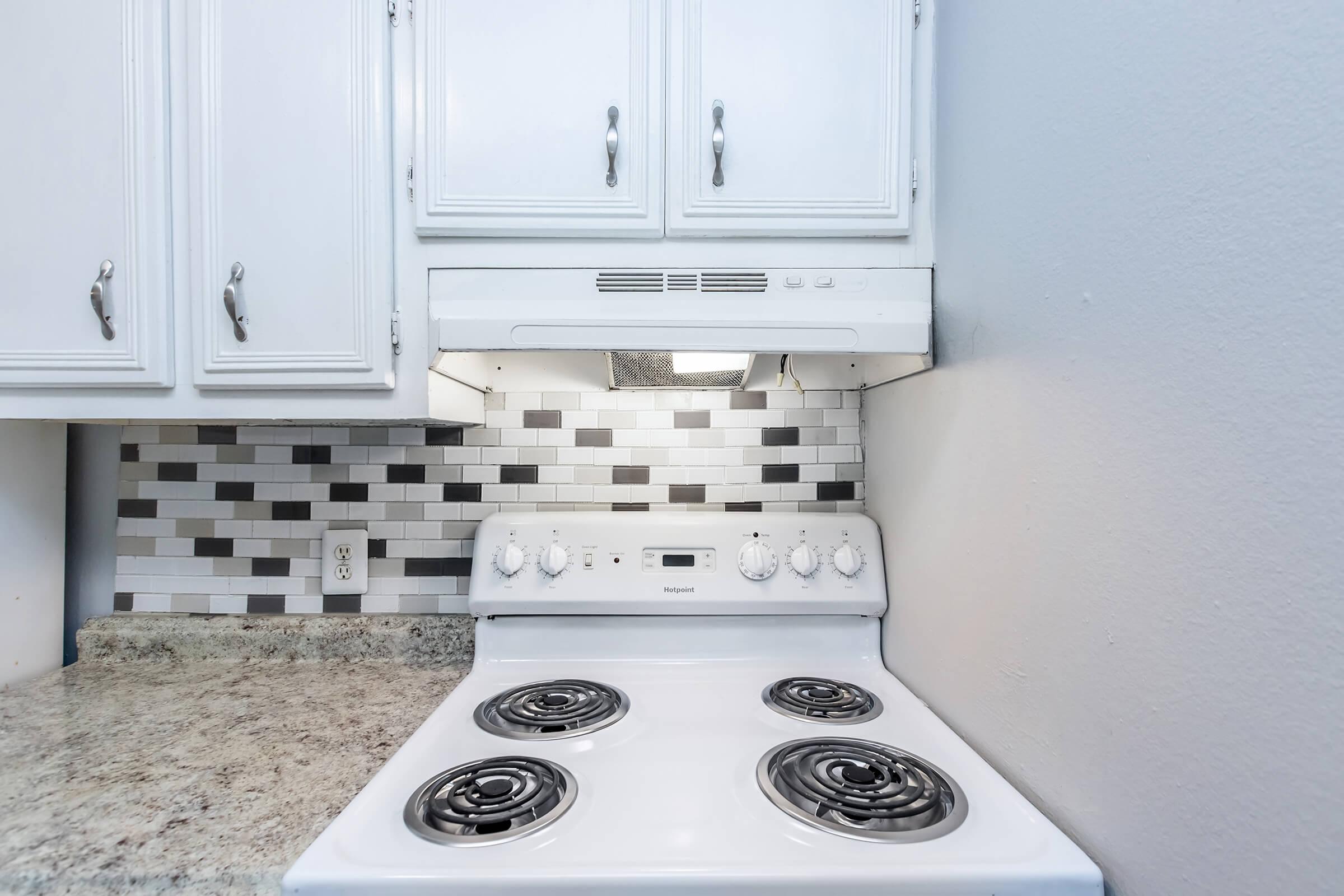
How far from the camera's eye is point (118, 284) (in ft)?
3.18

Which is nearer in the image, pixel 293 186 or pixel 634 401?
pixel 293 186

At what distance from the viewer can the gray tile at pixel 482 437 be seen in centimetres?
130

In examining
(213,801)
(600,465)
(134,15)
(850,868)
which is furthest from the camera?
(600,465)

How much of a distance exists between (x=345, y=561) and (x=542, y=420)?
50 cm

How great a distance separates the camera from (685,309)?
3.08 ft

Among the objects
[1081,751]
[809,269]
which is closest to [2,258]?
[809,269]

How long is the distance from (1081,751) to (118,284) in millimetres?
1421

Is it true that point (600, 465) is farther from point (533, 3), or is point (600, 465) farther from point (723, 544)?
point (533, 3)

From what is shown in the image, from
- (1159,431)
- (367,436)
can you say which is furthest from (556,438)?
(1159,431)

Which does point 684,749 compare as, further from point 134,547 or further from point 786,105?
point 134,547

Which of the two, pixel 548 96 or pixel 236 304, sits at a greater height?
pixel 548 96

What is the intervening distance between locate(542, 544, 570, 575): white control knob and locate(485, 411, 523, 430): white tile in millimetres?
292

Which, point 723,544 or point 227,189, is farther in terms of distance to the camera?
point 723,544

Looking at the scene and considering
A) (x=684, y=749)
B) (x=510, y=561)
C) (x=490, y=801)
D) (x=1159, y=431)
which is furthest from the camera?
(x=510, y=561)
